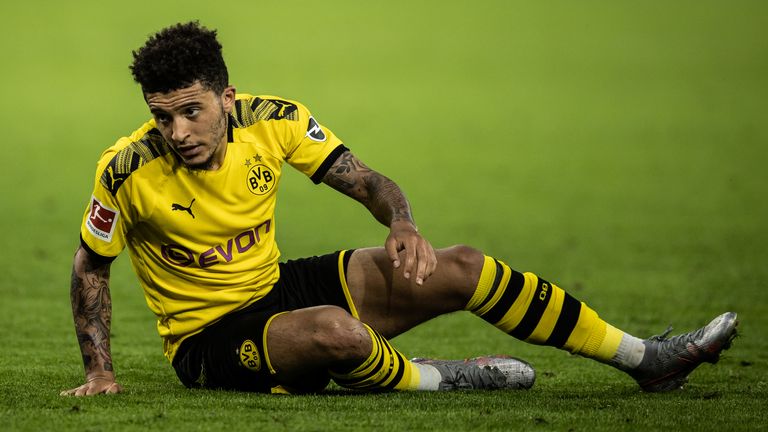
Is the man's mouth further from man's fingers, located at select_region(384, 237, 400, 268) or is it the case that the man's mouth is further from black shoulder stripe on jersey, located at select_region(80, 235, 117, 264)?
man's fingers, located at select_region(384, 237, 400, 268)

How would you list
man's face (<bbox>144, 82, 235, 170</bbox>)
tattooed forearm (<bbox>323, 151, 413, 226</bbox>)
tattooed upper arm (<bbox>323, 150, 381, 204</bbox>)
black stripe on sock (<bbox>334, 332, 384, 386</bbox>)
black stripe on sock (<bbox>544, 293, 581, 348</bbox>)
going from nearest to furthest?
1. man's face (<bbox>144, 82, 235, 170</bbox>)
2. black stripe on sock (<bbox>334, 332, 384, 386</bbox>)
3. tattooed forearm (<bbox>323, 151, 413, 226</bbox>)
4. black stripe on sock (<bbox>544, 293, 581, 348</bbox>)
5. tattooed upper arm (<bbox>323, 150, 381, 204</bbox>)

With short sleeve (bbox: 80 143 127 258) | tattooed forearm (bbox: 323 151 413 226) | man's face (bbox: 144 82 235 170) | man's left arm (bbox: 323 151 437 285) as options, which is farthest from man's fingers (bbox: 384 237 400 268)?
short sleeve (bbox: 80 143 127 258)

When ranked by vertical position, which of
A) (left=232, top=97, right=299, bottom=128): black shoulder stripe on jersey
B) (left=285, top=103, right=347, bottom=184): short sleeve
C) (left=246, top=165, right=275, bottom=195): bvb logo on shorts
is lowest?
(left=246, top=165, right=275, bottom=195): bvb logo on shorts

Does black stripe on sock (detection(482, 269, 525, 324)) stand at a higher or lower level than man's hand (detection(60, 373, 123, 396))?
higher

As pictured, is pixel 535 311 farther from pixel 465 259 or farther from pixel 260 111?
pixel 260 111

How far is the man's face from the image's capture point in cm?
537

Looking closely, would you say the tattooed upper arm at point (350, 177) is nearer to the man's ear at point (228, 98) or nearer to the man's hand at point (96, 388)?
the man's ear at point (228, 98)

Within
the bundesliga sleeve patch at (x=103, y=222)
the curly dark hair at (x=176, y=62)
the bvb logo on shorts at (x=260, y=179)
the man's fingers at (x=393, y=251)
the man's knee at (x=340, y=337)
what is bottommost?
the man's knee at (x=340, y=337)

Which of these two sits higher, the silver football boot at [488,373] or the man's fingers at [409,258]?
the man's fingers at [409,258]

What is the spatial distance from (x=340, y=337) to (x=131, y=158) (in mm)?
1147

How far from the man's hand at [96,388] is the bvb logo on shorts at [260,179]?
1.01m

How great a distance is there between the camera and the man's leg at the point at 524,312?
18.9ft

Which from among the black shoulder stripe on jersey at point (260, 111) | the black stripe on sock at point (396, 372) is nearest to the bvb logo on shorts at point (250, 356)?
the black stripe on sock at point (396, 372)

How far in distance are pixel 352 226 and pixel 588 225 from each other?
2.58 m
